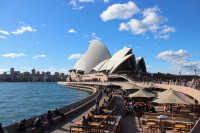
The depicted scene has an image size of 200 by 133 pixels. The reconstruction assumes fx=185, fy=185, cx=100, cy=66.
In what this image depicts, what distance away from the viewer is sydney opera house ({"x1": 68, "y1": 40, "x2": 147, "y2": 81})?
6419cm

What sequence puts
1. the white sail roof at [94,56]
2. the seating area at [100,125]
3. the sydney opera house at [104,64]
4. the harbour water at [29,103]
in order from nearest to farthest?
the seating area at [100,125] → the harbour water at [29,103] → the sydney opera house at [104,64] → the white sail roof at [94,56]

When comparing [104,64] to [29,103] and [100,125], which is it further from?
[100,125]

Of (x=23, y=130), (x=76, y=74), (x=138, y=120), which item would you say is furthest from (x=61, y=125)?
(x=76, y=74)

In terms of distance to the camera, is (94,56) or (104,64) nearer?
(104,64)

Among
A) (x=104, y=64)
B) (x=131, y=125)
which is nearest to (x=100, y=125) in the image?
(x=131, y=125)

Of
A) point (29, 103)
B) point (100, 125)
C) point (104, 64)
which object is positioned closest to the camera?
point (100, 125)

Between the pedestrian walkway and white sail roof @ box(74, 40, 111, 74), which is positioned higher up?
white sail roof @ box(74, 40, 111, 74)

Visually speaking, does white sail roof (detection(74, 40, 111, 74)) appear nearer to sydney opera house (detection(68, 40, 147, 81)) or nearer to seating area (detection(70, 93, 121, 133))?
sydney opera house (detection(68, 40, 147, 81))

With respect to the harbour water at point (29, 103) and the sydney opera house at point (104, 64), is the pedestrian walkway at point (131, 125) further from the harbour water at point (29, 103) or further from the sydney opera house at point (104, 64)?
the sydney opera house at point (104, 64)

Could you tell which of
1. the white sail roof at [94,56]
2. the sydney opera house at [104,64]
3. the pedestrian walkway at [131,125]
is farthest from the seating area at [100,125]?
the white sail roof at [94,56]

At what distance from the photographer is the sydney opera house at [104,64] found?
2527 inches

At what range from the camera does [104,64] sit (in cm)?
7756

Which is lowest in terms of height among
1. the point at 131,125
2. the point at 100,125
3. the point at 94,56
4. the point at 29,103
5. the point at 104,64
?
the point at 29,103

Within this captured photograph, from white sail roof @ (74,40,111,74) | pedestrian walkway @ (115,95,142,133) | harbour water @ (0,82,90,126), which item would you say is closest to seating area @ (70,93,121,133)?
pedestrian walkway @ (115,95,142,133)
